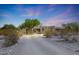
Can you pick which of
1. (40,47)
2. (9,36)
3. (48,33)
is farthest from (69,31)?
(9,36)

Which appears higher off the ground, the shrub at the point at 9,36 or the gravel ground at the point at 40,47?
the shrub at the point at 9,36

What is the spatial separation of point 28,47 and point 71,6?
3.29ft

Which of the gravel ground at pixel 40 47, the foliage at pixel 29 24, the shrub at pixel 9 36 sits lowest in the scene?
the gravel ground at pixel 40 47

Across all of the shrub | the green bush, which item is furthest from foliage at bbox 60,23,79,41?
the shrub

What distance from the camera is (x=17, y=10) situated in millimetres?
5477

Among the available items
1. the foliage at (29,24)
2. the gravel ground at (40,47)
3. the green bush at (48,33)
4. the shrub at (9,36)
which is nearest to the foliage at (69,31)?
the gravel ground at (40,47)

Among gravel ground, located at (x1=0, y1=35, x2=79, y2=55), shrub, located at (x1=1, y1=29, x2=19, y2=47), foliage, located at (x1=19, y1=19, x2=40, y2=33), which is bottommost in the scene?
gravel ground, located at (x1=0, y1=35, x2=79, y2=55)

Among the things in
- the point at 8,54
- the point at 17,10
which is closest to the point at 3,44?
the point at 8,54

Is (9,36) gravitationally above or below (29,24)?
below

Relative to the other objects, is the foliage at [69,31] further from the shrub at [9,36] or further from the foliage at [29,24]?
the shrub at [9,36]

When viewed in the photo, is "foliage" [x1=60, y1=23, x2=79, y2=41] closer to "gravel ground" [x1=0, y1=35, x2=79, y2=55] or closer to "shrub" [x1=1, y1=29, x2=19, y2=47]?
"gravel ground" [x1=0, y1=35, x2=79, y2=55]

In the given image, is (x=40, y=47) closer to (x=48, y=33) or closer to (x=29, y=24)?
(x=48, y=33)

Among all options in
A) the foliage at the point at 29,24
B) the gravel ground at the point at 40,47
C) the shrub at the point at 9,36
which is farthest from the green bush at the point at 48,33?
the shrub at the point at 9,36

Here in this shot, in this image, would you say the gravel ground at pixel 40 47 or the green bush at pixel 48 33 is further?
the green bush at pixel 48 33
